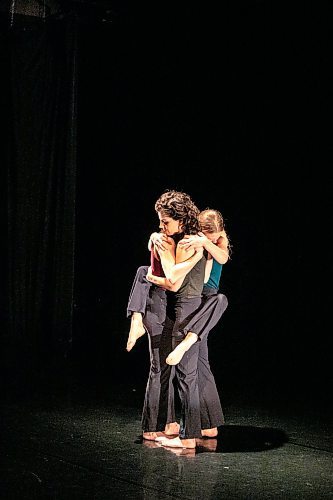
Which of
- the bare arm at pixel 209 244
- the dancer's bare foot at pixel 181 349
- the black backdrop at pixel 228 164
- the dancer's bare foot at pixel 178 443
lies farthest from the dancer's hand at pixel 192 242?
the black backdrop at pixel 228 164

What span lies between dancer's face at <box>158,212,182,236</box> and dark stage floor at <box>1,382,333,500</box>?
3.36 feet

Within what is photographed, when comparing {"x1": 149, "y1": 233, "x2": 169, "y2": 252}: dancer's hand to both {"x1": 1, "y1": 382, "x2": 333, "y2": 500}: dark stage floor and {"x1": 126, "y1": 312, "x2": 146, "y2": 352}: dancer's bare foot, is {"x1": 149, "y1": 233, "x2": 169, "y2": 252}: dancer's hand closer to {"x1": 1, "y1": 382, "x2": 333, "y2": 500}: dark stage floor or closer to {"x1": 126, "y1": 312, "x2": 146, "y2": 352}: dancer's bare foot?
{"x1": 126, "y1": 312, "x2": 146, "y2": 352}: dancer's bare foot

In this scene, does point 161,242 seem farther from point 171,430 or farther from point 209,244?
point 171,430

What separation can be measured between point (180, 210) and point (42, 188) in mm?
3530

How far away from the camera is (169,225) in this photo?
4609mm

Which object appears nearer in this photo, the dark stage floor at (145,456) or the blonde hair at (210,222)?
the dark stage floor at (145,456)

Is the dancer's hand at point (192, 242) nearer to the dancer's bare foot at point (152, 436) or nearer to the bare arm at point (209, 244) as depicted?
the bare arm at point (209, 244)

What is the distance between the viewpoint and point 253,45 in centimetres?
664

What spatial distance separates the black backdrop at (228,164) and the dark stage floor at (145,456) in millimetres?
977

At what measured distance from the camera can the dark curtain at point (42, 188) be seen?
25.4 ft

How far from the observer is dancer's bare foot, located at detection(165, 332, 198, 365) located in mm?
4406

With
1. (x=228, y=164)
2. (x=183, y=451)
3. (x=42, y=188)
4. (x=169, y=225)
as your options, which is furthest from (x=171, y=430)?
(x=42, y=188)

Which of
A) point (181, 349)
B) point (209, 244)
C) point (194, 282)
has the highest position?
point (209, 244)

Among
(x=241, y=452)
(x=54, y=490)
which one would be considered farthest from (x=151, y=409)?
(x=54, y=490)
